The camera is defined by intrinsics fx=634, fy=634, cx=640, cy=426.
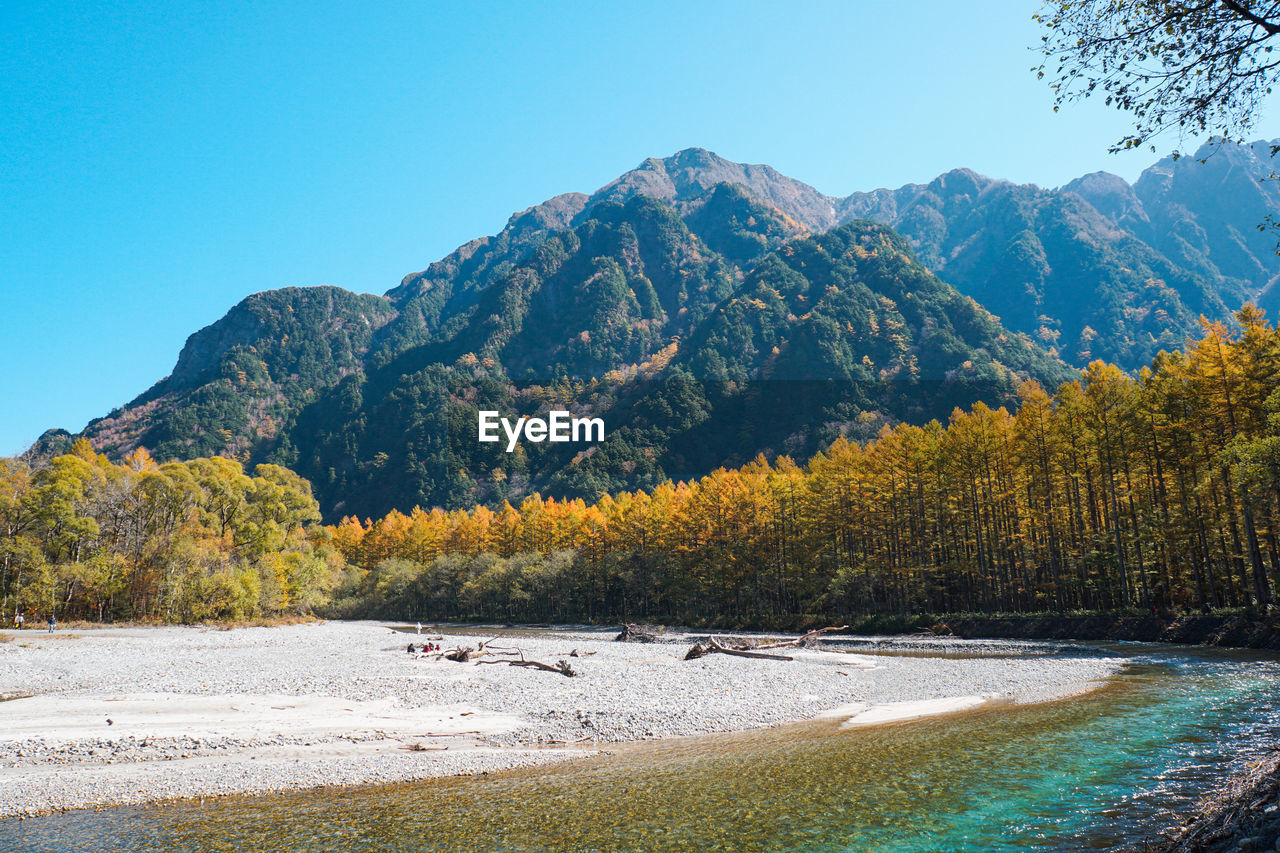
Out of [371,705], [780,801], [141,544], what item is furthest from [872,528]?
[141,544]

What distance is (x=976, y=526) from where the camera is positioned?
4347 centimetres

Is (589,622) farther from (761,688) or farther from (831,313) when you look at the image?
(831,313)

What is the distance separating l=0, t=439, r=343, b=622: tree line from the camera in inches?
1697

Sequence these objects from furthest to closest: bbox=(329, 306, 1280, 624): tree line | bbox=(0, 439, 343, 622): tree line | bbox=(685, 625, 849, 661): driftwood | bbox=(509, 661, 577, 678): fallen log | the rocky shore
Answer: bbox=(0, 439, 343, 622): tree line, bbox=(685, 625, 849, 661): driftwood, bbox=(329, 306, 1280, 624): tree line, bbox=(509, 661, 577, 678): fallen log, the rocky shore

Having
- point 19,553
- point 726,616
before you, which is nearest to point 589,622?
point 726,616

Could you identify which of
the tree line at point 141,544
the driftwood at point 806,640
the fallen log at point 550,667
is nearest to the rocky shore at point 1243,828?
the fallen log at point 550,667

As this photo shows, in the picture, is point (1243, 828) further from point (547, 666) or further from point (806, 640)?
point (806, 640)

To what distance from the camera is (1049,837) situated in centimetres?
834

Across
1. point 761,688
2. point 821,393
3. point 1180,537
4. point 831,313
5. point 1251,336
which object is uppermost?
point 831,313

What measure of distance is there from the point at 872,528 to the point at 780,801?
1872 inches

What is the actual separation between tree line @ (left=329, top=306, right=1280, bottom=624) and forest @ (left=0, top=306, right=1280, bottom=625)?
0.16 meters

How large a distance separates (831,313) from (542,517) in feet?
431

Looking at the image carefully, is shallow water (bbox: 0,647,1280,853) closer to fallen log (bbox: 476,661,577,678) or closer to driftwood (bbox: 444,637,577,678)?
fallen log (bbox: 476,661,577,678)

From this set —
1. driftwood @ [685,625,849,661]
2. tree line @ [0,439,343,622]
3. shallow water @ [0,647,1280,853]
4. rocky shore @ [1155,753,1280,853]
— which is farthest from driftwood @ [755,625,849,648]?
tree line @ [0,439,343,622]
